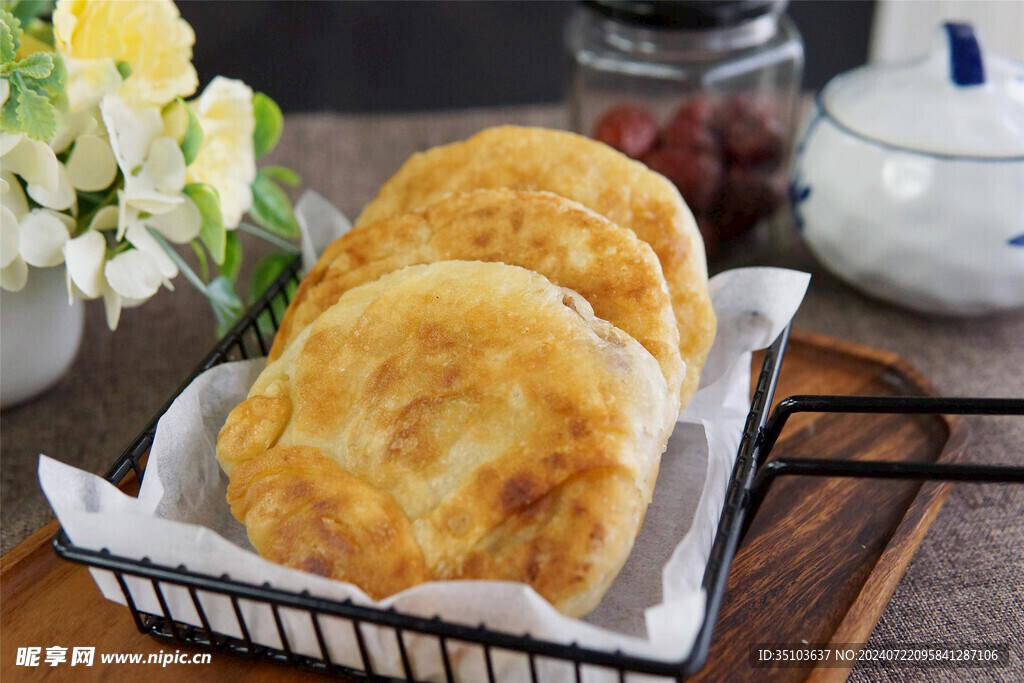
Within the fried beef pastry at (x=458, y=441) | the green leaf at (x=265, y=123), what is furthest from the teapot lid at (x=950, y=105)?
the green leaf at (x=265, y=123)

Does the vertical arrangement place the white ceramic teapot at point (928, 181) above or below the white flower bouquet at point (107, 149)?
below

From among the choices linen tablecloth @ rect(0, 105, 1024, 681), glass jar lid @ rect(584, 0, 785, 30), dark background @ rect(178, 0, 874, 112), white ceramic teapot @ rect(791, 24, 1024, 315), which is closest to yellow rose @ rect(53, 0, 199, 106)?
linen tablecloth @ rect(0, 105, 1024, 681)

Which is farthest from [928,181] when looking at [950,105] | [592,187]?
[592,187]

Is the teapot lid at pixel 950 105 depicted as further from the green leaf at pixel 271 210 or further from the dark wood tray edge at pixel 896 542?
the green leaf at pixel 271 210

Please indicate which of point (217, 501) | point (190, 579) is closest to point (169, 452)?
point (217, 501)

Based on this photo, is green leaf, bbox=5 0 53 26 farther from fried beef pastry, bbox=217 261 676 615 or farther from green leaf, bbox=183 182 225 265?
fried beef pastry, bbox=217 261 676 615

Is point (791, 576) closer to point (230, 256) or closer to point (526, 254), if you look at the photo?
point (526, 254)

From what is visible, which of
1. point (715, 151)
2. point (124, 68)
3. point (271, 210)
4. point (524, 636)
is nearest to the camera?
point (524, 636)

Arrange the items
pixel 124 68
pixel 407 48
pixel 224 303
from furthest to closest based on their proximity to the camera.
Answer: pixel 407 48
pixel 224 303
pixel 124 68
